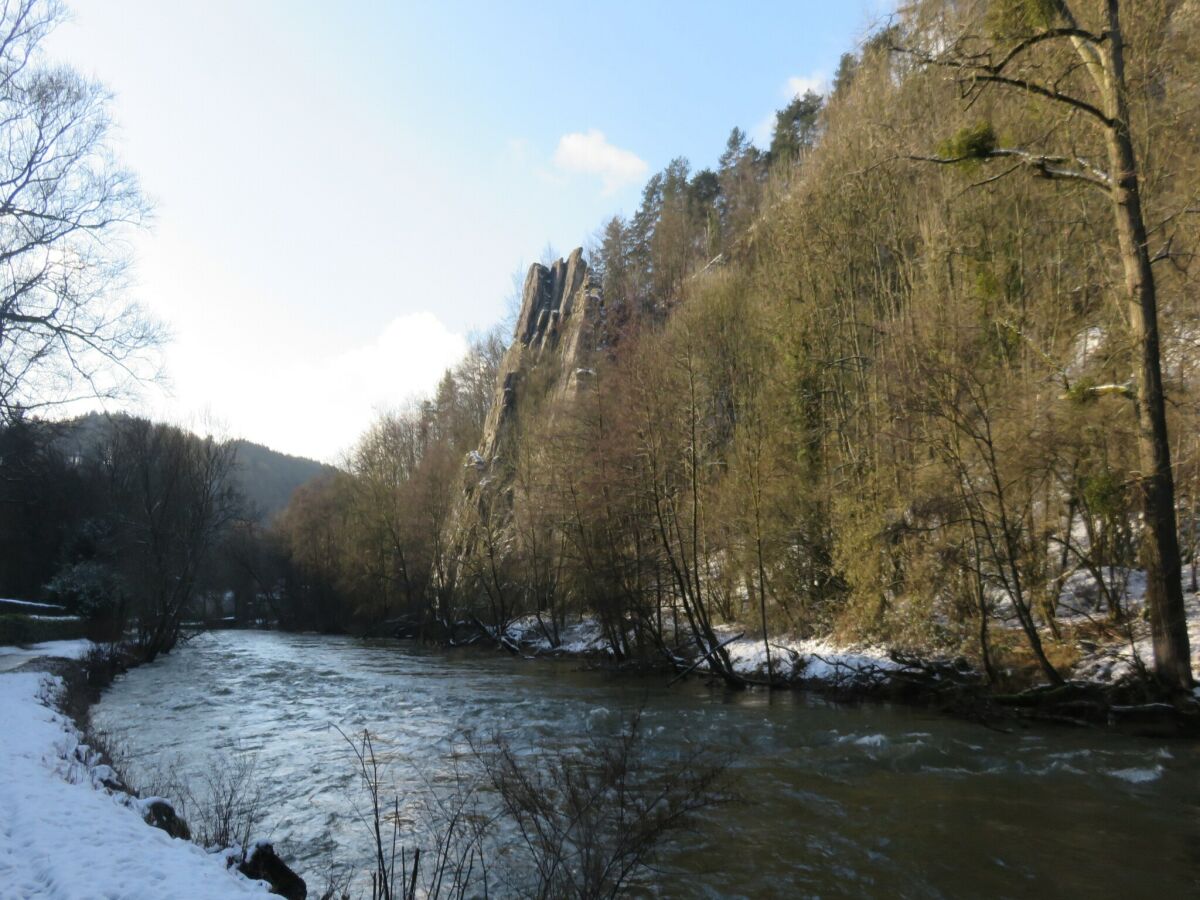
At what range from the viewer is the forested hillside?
11.6 m

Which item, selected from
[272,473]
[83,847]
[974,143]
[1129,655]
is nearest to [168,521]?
[83,847]

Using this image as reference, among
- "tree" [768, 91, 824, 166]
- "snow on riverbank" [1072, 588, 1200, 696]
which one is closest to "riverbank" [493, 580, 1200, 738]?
"snow on riverbank" [1072, 588, 1200, 696]

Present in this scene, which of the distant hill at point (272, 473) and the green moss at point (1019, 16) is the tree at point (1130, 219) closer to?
the green moss at point (1019, 16)

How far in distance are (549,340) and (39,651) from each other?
4148cm

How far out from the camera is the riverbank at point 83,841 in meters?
5.07

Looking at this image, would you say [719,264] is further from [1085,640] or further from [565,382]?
[1085,640]

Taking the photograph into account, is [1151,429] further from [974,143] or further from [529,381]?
[529,381]

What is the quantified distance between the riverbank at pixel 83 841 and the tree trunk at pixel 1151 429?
39.7ft

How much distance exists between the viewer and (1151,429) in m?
11.2

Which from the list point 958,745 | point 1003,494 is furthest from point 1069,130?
point 958,745

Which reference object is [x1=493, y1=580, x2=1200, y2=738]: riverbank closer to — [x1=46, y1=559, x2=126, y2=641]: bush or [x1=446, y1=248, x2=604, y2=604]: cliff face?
[x1=446, y1=248, x2=604, y2=604]: cliff face

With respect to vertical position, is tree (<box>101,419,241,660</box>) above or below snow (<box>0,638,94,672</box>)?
above

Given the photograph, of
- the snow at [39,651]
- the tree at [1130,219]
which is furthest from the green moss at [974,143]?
the snow at [39,651]

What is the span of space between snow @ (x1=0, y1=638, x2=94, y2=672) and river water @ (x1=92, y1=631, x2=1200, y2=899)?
2265mm
